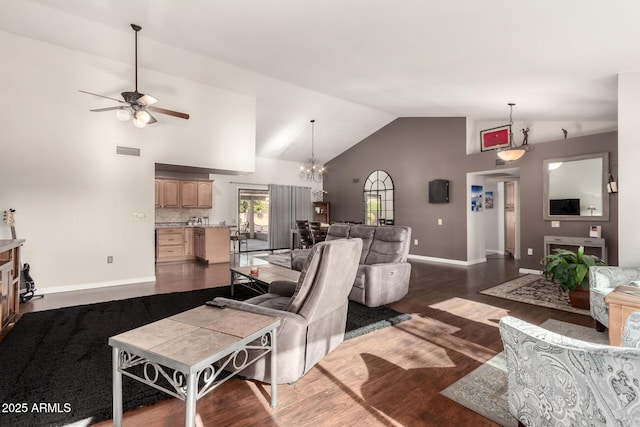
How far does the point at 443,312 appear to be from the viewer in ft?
12.1

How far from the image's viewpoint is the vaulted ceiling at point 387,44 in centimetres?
269

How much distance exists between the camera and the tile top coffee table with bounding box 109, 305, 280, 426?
4.17 ft

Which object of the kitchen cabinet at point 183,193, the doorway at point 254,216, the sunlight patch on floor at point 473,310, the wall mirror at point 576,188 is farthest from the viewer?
the doorway at point 254,216

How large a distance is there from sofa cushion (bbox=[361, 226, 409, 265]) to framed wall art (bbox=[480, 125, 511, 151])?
13.1 ft

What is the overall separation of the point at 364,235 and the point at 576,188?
4.04 meters

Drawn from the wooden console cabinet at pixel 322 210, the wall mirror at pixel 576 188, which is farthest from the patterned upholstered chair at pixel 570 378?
the wooden console cabinet at pixel 322 210

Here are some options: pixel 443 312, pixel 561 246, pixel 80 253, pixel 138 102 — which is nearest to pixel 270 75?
pixel 138 102

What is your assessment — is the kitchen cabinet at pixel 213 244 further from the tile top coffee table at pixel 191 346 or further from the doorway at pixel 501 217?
the doorway at pixel 501 217

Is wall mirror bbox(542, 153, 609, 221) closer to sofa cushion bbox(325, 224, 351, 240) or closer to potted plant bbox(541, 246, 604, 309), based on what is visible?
potted plant bbox(541, 246, 604, 309)

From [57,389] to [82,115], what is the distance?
13.8 feet

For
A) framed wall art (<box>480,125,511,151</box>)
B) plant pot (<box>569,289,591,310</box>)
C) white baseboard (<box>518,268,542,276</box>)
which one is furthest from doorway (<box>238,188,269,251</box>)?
plant pot (<box>569,289,591,310</box>)

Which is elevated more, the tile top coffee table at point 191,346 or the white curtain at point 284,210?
the white curtain at point 284,210

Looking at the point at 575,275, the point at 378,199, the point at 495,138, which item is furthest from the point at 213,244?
the point at 495,138

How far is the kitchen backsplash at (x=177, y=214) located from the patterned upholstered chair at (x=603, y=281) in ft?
26.3
